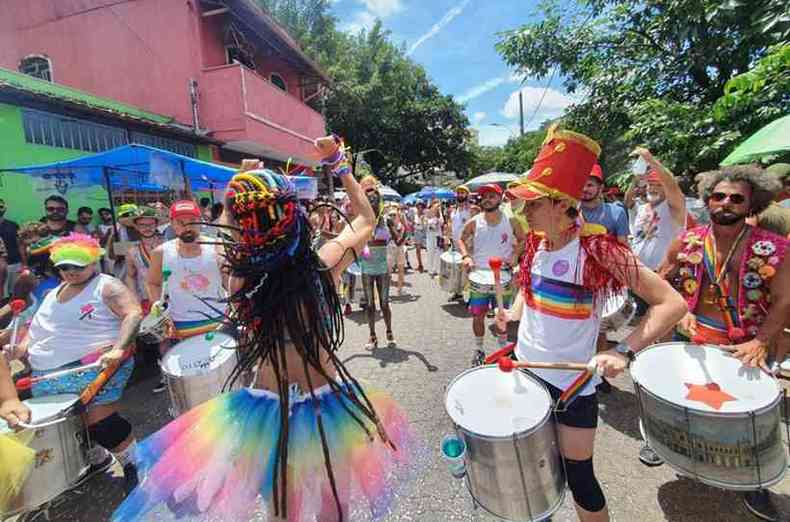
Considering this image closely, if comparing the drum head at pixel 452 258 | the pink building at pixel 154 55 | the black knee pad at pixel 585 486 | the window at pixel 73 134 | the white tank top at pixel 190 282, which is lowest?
the black knee pad at pixel 585 486

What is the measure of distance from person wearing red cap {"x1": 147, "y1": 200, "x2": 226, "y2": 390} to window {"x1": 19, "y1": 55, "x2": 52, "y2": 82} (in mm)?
13277

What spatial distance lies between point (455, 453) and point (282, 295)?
105cm

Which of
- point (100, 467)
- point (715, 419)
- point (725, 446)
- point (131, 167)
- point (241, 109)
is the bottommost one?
point (100, 467)

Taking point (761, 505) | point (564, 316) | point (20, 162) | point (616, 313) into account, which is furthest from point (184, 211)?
point (20, 162)

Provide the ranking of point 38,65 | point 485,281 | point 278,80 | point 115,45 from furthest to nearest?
point 278,80
point 38,65
point 115,45
point 485,281

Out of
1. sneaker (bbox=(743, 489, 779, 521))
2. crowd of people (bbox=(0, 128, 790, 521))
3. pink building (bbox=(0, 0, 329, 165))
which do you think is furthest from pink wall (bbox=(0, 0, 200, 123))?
sneaker (bbox=(743, 489, 779, 521))

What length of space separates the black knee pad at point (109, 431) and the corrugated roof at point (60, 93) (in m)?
6.53

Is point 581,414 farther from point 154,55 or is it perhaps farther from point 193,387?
point 154,55

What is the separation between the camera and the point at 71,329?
285 cm

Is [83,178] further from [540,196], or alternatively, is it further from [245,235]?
[540,196]

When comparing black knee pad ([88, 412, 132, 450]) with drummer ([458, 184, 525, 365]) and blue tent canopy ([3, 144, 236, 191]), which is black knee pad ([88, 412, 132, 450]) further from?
blue tent canopy ([3, 144, 236, 191])

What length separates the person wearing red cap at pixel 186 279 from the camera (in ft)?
11.5

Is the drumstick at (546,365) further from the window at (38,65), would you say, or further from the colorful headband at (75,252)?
the window at (38,65)

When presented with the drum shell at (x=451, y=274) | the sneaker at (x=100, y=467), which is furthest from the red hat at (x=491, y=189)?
the sneaker at (x=100, y=467)
